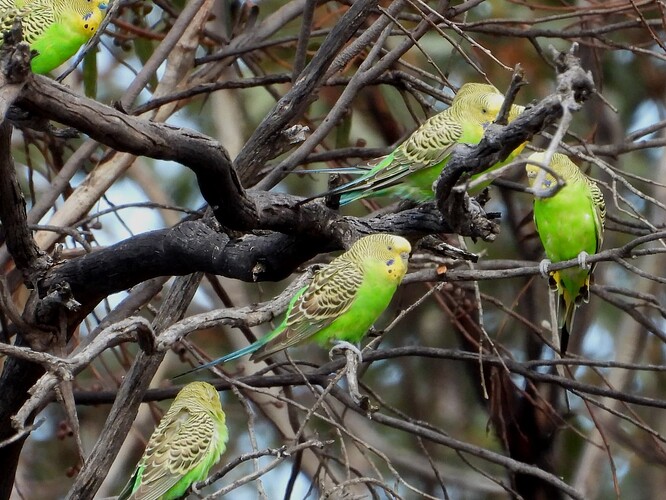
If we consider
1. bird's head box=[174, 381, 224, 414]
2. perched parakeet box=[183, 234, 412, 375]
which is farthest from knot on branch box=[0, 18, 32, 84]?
bird's head box=[174, 381, 224, 414]

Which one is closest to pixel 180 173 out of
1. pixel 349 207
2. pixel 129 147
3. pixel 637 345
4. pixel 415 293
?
pixel 349 207

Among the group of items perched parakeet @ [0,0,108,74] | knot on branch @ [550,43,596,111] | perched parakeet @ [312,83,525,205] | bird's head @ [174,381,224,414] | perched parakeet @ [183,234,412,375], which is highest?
perched parakeet @ [0,0,108,74]

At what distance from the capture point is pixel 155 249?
301 cm

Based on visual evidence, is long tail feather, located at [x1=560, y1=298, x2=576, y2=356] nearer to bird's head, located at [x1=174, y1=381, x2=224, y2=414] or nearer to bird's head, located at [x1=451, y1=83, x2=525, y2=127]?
bird's head, located at [x1=451, y1=83, x2=525, y2=127]

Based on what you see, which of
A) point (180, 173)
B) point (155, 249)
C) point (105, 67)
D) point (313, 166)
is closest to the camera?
point (155, 249)

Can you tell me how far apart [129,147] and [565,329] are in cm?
251

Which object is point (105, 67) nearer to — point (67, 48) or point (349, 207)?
point (349, 207)

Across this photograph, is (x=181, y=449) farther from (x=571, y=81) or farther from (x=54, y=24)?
(x=571, y=81)

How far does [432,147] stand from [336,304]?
2.46 ft

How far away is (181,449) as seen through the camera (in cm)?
345

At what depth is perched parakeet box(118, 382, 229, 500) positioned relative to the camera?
3.38 metres

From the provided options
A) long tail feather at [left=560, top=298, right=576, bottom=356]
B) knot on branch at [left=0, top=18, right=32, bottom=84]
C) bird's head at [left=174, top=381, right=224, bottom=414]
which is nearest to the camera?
knot on branch at [left=0, top=18, right=32, bottom=84]

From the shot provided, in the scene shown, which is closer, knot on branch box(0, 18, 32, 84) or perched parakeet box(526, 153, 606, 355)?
knot on branch box(0, 18, 32, 84)

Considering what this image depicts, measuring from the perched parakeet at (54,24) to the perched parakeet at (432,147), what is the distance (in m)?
1.07
